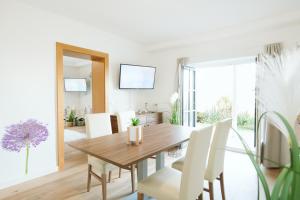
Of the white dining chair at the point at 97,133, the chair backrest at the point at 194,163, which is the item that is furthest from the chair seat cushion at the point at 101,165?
the chair backrest at the point at 194,163

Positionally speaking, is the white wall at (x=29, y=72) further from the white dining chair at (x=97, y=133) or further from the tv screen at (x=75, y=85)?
the tv screen at (x=75, y=85)

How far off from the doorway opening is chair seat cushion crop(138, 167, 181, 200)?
2.60 meters

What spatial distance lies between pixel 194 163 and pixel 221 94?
3.66 meters

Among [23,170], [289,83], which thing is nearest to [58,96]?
[23,170]

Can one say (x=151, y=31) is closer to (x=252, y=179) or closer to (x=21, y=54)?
(x=21, y=54)

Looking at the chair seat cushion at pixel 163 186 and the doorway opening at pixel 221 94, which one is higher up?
the doorway opening at pixel 221 94

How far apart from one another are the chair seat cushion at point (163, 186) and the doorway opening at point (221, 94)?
2603 millimetres

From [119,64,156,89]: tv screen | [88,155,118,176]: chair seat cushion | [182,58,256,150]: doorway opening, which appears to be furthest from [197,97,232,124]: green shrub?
[88,155,118,176]: chair seat cushion

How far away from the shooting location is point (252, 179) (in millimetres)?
2650

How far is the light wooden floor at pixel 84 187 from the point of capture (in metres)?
2.22

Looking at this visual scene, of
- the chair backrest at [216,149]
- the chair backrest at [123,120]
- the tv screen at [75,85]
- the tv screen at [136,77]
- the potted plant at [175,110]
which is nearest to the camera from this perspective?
the chair backrest at [216,149]

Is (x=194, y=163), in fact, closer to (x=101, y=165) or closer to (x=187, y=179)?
(x=187, y=179)

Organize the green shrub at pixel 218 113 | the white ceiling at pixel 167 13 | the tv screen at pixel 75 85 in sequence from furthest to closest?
1. the tv screen at pixel 75 85
2. the green shrub at pixel 218 113
3. the white ceiling at pixel 167 13

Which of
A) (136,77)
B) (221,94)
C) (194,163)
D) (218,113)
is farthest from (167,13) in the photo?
(218,113)
